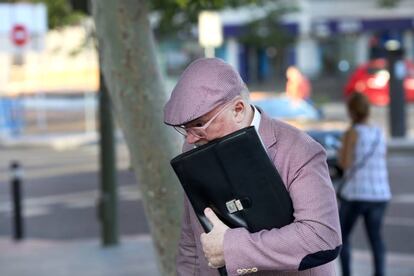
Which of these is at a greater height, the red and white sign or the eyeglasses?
the eyeglasses

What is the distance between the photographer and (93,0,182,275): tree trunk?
167 inches

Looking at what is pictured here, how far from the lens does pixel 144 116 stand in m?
4.27

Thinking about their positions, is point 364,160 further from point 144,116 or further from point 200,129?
point 200,129

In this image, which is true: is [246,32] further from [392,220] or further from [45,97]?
[392,220]

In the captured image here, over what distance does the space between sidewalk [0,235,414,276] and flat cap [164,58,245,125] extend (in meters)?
5.72

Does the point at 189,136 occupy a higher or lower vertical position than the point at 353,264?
higher

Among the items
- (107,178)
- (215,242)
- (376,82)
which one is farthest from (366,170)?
(376,82)

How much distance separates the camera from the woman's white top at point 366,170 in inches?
282

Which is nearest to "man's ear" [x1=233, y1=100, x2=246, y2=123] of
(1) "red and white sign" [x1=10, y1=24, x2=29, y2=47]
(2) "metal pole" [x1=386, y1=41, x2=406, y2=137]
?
(1) "red and white sign" [x1=10, y1=24, x2=29, y2=47]

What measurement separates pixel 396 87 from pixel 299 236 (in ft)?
57.8

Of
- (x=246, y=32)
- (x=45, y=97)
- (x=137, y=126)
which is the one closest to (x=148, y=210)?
(x=137, y=126)

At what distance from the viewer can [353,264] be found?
8.66 m

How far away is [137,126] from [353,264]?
193 inches

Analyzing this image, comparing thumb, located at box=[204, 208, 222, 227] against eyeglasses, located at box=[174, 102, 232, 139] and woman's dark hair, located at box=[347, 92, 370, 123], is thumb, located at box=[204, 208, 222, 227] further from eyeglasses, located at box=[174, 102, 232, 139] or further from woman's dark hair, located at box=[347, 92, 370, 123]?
woman's dark hair, located at box=[347, 92, 370, 123]
